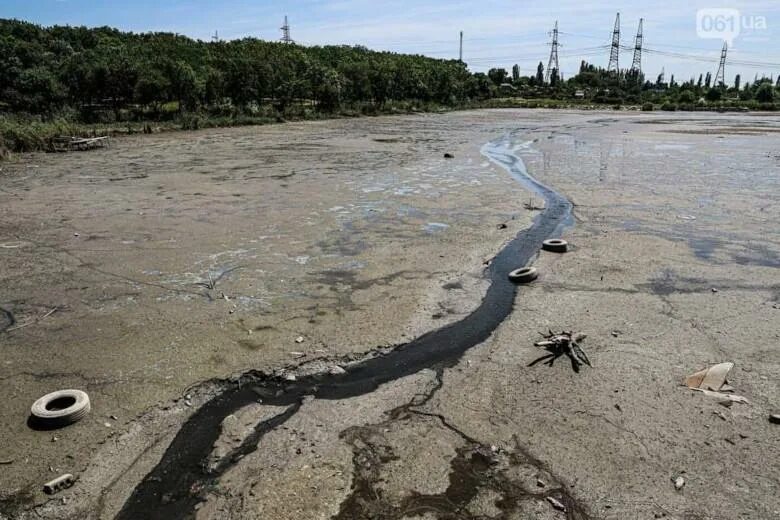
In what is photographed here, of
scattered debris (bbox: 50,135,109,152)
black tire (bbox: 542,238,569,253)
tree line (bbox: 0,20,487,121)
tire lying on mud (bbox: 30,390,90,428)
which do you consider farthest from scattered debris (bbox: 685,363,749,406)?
tree line (bbox: 0,20,487,121)

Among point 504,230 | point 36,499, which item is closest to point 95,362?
point 36,499

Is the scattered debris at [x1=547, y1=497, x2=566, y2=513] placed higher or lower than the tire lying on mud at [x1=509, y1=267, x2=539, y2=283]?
lower

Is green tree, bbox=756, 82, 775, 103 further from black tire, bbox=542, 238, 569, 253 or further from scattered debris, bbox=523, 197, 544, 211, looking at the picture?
black tire, bbox=542, 238, 569, 253

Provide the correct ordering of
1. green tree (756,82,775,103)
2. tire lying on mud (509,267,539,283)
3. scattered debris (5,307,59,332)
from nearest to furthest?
scattered debris (5,307,59,332)
tire lying on mud (509,267,539,283)
green tree (756,82,775,103)

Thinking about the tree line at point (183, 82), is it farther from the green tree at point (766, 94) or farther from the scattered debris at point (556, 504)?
the scattered debris at point (556, 504)

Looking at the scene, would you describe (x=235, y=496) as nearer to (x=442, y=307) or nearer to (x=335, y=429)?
(x=335, y=429)

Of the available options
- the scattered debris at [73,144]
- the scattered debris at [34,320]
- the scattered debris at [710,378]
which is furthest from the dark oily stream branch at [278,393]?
the scattered debris at [73,144]
